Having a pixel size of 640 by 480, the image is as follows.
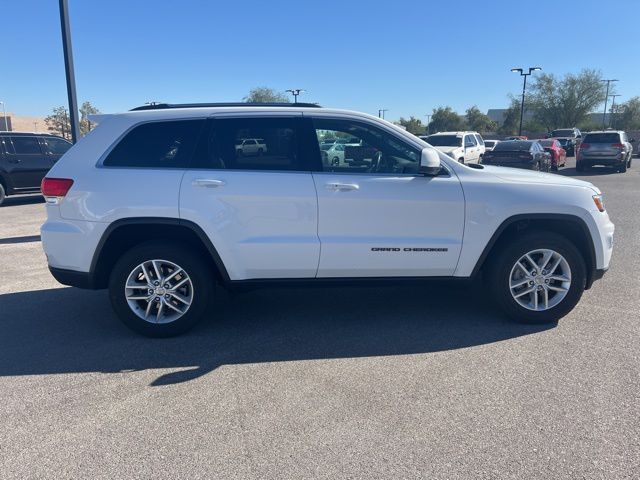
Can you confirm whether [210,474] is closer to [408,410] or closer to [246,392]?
[246,392]

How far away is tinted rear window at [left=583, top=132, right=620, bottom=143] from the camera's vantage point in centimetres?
2192

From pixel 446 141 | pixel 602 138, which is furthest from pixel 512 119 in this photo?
pixel 446 141

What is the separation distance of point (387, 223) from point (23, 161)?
12.6 m

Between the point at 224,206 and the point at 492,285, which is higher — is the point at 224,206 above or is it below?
above

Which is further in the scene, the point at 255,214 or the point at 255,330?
the point at 255,330

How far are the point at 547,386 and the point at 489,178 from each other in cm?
186

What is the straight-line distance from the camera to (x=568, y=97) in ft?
214

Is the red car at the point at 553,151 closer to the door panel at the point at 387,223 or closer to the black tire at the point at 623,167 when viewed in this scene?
the black tire at the point at 623,167

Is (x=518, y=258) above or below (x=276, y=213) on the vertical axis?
below

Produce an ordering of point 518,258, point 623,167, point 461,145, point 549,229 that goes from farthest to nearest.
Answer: point 623,167 → point 461,145 → point 549,229 → point 518,258

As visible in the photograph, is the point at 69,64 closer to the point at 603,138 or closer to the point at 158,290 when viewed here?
the point at 158,290

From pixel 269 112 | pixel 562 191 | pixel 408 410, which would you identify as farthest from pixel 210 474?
pixel 562 191

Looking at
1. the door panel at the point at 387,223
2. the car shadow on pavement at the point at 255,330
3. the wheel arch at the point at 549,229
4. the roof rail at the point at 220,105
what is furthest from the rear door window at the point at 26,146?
the wheel arch at the point at 549,229

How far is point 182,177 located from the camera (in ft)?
14.0
